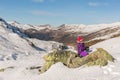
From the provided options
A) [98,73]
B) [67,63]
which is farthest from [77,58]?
[98,73]

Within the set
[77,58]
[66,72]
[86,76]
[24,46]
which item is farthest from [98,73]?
[24,46]

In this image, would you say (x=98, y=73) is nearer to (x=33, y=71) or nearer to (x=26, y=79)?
(x=26, y=79)

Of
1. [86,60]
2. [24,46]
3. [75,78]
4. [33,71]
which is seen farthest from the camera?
[24,46]

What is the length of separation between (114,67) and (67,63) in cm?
470

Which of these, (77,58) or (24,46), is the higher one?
(77,58)

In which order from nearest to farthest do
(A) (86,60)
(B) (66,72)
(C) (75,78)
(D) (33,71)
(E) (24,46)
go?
1. (C) (75,78)
2. (B) (66,72)
3. (A) (86,60)
4. (D) (33,71)
5. (E) (24,46)

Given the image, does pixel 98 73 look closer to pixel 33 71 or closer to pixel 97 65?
pixel 97 65

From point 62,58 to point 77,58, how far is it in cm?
140

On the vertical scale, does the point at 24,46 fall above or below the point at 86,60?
below

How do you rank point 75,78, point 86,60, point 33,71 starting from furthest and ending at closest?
point 33,71
point 86,60
point 75,78

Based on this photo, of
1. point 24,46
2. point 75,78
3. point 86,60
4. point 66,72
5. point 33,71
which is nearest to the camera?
point 75,78

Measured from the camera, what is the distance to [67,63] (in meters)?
23.7

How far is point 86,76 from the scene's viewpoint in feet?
62.0

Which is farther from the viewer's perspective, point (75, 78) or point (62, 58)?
point (62, 58)
